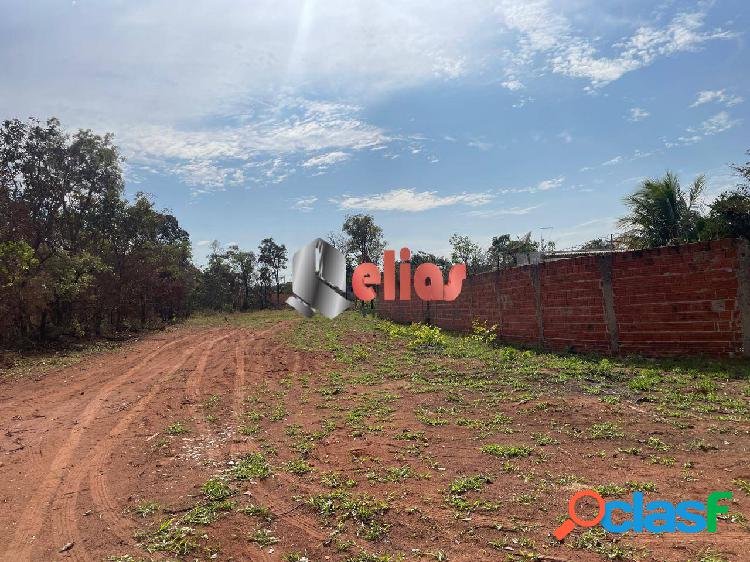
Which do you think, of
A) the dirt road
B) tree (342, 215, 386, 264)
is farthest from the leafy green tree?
the dirt road

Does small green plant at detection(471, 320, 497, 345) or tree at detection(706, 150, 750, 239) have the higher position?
tree at detection(706, 150, 750, 239)

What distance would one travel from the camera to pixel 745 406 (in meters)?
4.92

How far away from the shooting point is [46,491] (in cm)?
399

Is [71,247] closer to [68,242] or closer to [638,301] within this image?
[68,242]

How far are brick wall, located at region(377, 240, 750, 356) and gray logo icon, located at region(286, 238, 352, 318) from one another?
12.7m

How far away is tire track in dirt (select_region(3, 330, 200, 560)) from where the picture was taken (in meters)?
3.14

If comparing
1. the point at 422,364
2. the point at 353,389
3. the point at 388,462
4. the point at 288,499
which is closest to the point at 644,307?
the point at 422,364

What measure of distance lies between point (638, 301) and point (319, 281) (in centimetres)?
1704

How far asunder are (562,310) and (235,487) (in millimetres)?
7427

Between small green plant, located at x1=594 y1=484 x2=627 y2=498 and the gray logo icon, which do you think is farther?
the gray logo icon

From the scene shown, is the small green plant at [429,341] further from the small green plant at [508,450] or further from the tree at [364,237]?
the tree at [364,237]

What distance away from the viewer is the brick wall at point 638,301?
257 inches

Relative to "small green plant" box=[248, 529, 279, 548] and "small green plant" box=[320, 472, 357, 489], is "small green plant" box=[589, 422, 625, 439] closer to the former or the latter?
"small green plant" box=[320, 472, 357, 489]

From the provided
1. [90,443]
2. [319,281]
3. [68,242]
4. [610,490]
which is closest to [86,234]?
[68,242]
